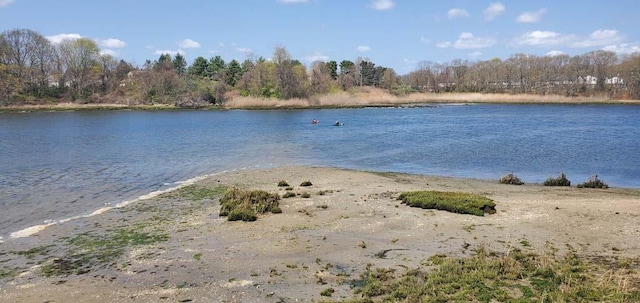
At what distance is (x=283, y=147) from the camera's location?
133ft

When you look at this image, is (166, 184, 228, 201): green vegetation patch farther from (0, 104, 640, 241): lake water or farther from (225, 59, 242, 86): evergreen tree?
(225, 59, 242, 86): evergreen tree

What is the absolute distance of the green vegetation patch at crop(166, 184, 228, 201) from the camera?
64.8 ft

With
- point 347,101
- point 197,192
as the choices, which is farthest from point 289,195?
point 347,101

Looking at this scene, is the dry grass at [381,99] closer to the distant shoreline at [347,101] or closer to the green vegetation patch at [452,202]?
the distant shoreline at [347,101]

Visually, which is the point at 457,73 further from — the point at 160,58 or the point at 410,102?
the point at 160,58

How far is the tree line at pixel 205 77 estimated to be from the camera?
118 meters

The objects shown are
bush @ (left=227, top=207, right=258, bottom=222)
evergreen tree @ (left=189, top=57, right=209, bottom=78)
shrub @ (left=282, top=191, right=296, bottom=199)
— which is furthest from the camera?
evergreen tree @ (left=189, top=57, right=209, bottom=78)

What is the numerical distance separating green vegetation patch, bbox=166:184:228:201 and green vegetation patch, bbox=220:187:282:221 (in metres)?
2.85

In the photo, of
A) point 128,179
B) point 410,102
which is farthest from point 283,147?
point 410,102

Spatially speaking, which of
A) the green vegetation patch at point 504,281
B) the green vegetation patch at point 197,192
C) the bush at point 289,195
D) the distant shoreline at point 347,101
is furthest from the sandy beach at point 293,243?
the distant shoreline at point 347,101

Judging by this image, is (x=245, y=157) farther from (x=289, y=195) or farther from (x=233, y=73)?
(x=233, y=73)


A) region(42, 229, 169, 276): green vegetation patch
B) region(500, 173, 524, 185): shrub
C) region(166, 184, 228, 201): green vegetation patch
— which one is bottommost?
region(500, 173, 524, 185): shrub

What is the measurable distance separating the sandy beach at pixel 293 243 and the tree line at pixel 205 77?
10263 cm

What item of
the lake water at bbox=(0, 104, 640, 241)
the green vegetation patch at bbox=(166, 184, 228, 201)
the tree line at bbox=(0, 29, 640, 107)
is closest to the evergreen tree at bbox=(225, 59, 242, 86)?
the tree line at bbox=(0, 29, 640, 107)
